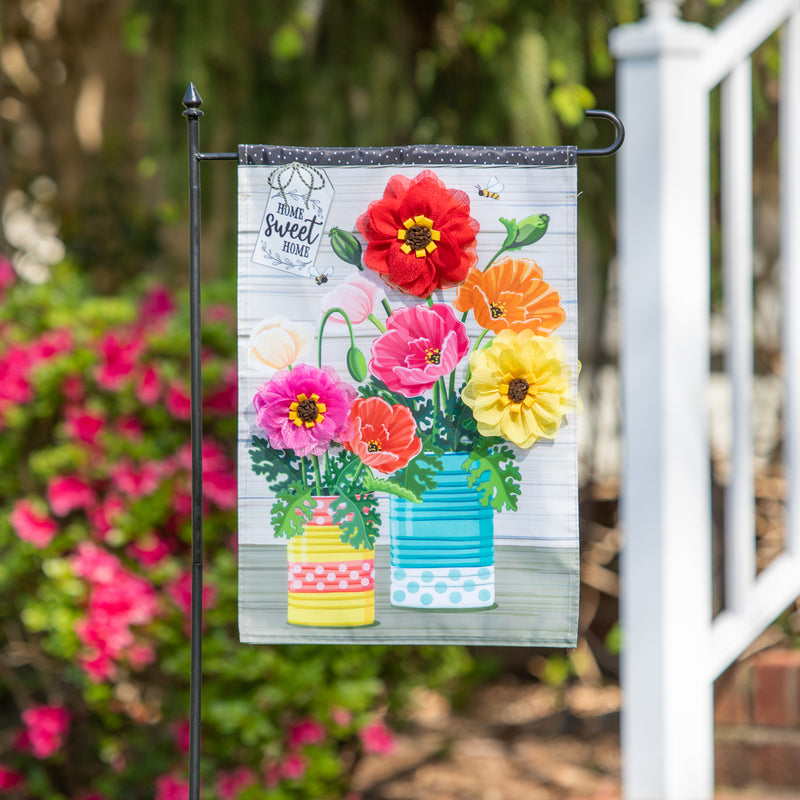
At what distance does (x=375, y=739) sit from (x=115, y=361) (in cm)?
97

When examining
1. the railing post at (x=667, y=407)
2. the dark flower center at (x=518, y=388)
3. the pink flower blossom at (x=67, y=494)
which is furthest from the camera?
the pink flower blossom at (x=67, y=494)

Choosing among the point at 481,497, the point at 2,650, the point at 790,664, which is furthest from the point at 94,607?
the point at 790,664

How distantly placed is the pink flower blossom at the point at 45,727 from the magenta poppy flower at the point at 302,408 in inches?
49.5

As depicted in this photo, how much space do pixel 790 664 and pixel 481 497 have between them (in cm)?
101

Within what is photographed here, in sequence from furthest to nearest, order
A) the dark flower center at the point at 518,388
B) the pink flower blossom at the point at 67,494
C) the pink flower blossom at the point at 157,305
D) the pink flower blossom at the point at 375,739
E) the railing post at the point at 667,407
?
the pink flower blossom at the point at 157,305, the pink flower blossom at the point at 375,739, the pink flower blossom at the point at 67,494, the railing post at the point at 667,407, the dark flower center at the point at 518,388

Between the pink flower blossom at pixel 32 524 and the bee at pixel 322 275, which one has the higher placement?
the bee at pixel 322 275

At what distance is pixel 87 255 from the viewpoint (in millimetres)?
2949

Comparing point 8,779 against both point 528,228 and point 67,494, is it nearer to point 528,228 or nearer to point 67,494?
point 67,494

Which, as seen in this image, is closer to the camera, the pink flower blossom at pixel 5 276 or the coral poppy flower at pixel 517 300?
the coral poppy flower at pixel 517 300

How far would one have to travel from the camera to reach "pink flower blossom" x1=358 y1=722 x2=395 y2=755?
1.89 m

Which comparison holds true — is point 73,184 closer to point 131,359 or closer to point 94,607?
point 131,359

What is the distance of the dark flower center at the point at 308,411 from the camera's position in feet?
3.00

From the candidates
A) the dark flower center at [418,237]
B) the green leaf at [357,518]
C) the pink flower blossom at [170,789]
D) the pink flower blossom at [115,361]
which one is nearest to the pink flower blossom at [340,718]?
the pink flower blossom at [170,789]

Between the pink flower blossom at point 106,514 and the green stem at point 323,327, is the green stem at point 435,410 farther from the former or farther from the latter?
the pink flower blossom at point 106,514
